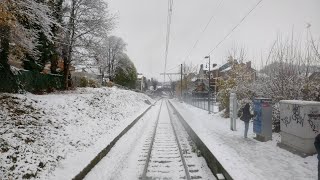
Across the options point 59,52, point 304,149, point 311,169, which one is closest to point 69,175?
point 311,169

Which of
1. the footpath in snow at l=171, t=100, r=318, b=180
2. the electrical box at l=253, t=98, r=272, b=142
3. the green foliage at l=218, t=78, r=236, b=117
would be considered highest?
the green foliage at l=218, t=78, r=236, b=117

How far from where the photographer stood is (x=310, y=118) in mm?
9953

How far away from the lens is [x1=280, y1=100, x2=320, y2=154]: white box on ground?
9.91m

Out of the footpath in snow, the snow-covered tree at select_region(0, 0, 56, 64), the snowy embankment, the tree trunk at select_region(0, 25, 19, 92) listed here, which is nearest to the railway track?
the footpath in snow

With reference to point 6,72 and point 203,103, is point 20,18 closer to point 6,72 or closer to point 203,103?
point 6,72

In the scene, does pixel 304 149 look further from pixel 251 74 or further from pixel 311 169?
pixel 251 74

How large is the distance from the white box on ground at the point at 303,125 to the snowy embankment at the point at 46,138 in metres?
6.65

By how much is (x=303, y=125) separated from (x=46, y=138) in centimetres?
858

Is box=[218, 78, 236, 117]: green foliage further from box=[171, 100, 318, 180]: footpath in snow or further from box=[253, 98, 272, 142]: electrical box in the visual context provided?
box=[171, 100, 318, 180]: footpath in snow

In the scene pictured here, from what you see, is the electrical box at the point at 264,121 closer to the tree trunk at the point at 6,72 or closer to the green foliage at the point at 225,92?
the green foliage at the point at 225,92

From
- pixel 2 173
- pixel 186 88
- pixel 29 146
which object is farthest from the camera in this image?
pixel 186 88

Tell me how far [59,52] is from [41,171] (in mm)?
20200

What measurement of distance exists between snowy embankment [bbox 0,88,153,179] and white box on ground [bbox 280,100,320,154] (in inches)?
262

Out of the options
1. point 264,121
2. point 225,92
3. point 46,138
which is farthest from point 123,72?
point 46,138
